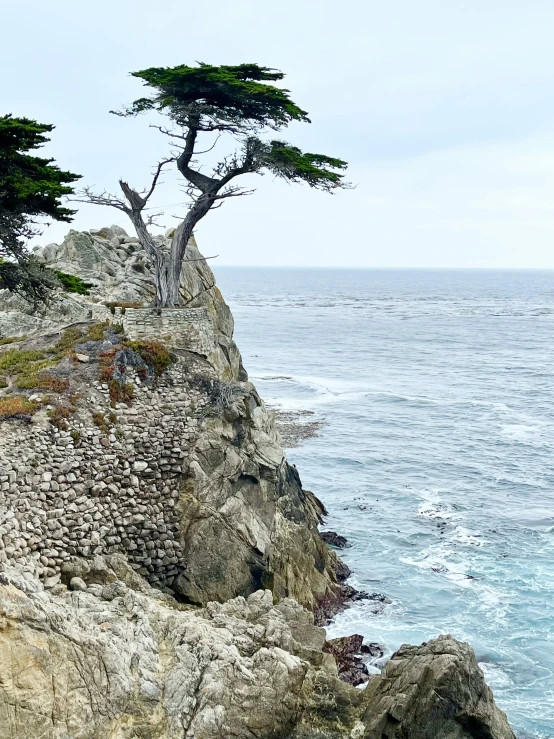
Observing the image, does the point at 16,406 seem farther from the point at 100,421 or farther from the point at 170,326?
the point at 170,326

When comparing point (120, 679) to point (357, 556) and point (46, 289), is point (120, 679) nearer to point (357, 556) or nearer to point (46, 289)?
point (46, 289)

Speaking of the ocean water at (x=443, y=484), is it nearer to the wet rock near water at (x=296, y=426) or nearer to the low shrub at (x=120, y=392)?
the wet rock near water at (x=296, y=426)

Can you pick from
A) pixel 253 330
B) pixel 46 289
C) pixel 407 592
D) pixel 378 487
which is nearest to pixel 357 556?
pixel 407 592

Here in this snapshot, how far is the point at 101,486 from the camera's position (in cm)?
1833

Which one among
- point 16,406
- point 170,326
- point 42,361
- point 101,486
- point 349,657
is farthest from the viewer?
point 170,326

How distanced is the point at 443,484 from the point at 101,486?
2115 cm

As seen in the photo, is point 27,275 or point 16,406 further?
point 27,275

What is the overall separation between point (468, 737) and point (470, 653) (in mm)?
1521

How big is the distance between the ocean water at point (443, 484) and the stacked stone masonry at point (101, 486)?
6524 millimetres

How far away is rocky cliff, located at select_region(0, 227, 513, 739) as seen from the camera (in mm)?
12453

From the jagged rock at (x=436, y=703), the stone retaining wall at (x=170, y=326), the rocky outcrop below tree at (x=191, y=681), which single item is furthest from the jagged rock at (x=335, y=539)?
the jagged rock at (x=436, y=703)

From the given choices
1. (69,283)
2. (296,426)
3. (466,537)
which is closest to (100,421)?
(69,283)

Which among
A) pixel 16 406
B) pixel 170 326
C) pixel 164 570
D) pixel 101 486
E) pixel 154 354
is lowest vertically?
pixel 164 570

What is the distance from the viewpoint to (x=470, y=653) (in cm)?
1452
